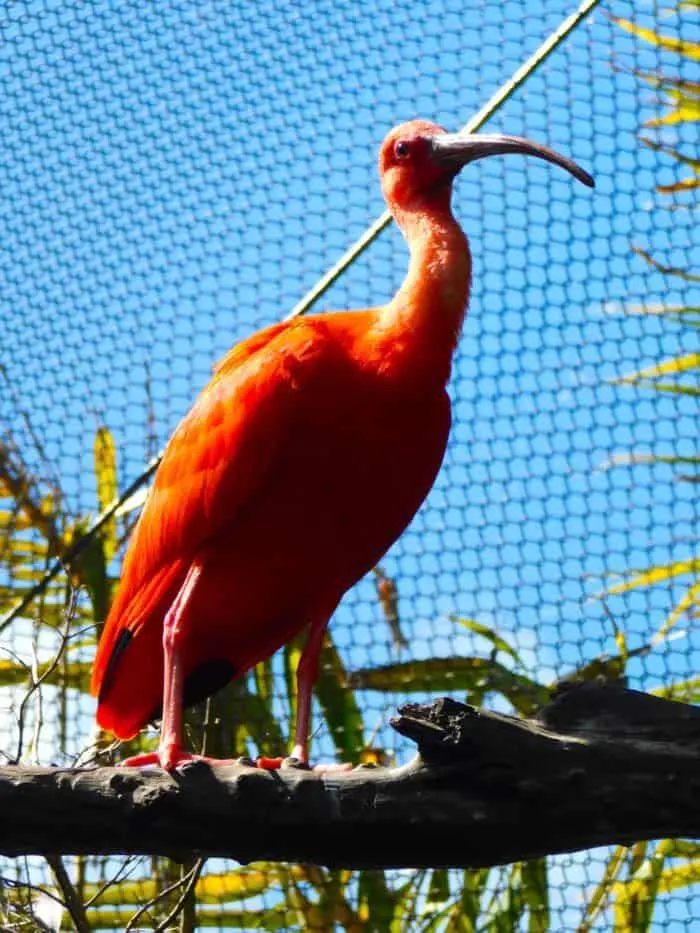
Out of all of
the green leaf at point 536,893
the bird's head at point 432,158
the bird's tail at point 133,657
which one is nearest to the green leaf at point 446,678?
the green leaf at point 536,893

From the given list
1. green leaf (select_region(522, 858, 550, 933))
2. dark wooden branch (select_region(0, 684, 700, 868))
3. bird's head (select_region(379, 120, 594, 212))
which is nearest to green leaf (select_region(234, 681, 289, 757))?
green leaf (select_region(522, 858, 550, 933))

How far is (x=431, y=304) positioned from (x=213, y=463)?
439 millimetres

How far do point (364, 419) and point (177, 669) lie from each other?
1.75ft

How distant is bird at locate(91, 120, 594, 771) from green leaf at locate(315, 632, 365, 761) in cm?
83

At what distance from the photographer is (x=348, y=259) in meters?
3.95

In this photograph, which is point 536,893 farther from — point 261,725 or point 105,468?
point 105,468

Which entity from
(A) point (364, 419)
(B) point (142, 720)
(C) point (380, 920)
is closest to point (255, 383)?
(A) point (364, 419)

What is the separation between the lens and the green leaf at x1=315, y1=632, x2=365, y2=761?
12.5 ft

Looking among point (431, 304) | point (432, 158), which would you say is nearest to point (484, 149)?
point (432, 158)

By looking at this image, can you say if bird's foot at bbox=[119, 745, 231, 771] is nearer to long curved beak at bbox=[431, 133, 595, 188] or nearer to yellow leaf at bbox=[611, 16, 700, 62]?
long curved beak at bbox=[431, 133, 595, 188]

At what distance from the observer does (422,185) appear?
2.92 m

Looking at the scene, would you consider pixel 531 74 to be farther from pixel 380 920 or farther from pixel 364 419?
pixel 380 920

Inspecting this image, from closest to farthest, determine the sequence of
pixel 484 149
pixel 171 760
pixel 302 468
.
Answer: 1. pixel 171 760
2. pixel 302 468
3. pixel 484 149

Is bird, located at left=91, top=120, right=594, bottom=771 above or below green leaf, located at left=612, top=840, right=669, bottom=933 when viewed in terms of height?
above
